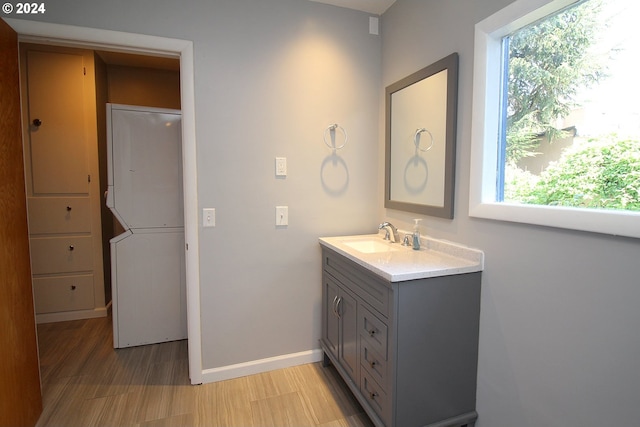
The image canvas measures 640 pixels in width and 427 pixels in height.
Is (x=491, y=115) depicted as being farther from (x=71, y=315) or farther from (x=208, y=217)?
(x=71, y=315)

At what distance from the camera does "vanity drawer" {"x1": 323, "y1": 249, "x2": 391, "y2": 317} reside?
A: 4.96ft

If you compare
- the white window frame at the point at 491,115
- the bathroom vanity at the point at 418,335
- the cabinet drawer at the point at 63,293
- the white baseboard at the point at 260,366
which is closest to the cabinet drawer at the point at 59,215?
the cabinet drawer at the point at 63,293

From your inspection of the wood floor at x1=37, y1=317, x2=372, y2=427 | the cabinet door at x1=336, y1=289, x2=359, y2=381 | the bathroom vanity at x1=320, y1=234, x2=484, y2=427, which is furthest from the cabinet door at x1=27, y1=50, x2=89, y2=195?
the bathroom vanity at x1=320, y1=234, x2=484, y2=427

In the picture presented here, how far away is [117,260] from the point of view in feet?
8.14

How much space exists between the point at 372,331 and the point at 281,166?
116 cm

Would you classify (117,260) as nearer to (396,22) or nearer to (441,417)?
(441,417)

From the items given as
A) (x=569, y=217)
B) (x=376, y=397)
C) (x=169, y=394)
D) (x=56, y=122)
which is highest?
(x=56, y=122)

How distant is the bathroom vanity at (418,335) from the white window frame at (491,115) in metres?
0.25

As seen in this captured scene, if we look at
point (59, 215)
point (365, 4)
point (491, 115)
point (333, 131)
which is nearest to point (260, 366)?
point (333, 131)

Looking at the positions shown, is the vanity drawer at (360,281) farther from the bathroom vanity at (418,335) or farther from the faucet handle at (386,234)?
the faucet handle at (386,234)

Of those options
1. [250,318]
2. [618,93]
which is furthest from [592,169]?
[250,318]

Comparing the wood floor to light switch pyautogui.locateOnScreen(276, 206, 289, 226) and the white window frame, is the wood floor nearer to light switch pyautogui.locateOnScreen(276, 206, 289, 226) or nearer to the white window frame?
light switch pyautogui.locateOnScreen(276, 206, 289, 226)

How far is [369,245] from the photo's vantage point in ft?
7.15

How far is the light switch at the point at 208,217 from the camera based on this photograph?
6.72 ft
